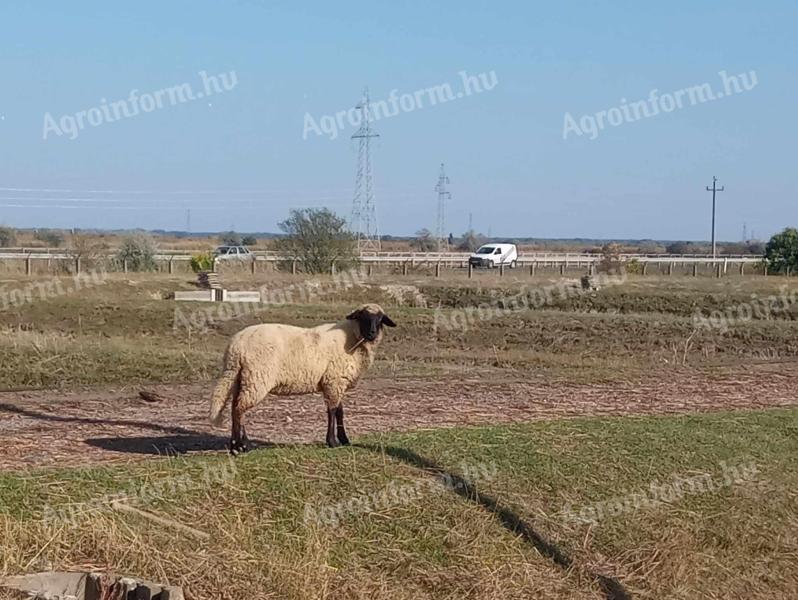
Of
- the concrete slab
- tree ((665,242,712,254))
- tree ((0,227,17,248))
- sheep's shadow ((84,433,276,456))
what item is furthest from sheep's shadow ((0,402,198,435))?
tree ((665,242,712,254))

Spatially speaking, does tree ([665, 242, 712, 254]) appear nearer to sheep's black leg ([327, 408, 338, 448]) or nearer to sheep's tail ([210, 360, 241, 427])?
sheep's black leg ([327, 408, 338, 448])

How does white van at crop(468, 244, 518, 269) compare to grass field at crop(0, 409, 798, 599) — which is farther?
white van at crop(468, 244, 518, 269)

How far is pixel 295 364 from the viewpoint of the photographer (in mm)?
11773

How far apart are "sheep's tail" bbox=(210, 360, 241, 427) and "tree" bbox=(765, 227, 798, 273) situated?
50349mm

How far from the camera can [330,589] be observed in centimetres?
904

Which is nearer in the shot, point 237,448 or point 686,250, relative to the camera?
point 237,448

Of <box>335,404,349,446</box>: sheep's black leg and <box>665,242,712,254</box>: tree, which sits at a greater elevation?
<box>665,242,712,254</box>: tree

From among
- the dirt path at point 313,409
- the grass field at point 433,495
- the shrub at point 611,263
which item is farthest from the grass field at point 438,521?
the shrub at point 611,263

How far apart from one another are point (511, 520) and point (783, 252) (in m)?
51.2

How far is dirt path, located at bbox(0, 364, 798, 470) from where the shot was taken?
481 inches

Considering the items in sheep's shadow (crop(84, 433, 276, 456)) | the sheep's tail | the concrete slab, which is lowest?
sheep's shadow (crop(84, 433, 276, 456))

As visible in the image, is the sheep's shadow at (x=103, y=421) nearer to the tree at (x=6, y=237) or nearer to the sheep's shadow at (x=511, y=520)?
the sheep's shadow at (x=511, y=520)

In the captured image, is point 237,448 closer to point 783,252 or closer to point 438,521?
point 438,521

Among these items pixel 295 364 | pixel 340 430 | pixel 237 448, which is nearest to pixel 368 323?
pixel 295 364
